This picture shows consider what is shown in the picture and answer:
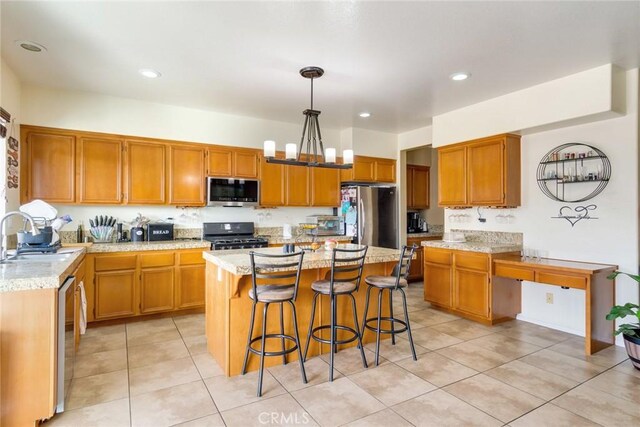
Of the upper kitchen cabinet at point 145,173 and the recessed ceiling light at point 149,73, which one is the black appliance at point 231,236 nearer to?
the upper kitchen cabinet at point 145,173

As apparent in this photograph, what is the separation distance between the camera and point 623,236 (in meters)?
3.40

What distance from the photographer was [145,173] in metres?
4.35

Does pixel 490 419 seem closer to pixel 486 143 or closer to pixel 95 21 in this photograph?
pixel 486 143

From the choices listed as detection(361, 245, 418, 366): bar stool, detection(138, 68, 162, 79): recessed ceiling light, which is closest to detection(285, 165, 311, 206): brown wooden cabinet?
detection(138, 68, 162, 79): recessed ceiling light

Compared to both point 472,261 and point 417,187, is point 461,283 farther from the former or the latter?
point 417,187

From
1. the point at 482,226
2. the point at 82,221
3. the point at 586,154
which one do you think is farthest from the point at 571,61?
the point at 82,221

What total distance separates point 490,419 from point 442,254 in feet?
8.27

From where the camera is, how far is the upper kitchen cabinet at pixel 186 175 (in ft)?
14.8

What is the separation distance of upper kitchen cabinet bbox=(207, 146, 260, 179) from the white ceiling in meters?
0.79

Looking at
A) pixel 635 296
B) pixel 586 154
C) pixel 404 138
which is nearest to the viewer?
pixel 635 296

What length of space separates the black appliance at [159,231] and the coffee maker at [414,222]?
424cm

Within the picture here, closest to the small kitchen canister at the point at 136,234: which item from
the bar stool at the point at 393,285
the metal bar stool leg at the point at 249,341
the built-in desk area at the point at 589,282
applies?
the metal bar stool leg at the point at 249,341

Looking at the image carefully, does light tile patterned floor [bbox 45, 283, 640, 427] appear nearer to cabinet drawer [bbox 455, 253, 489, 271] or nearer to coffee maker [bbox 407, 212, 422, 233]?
cabinet drawer [bbox 455, 253, 489, 271]

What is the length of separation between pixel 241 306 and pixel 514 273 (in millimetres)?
2898
